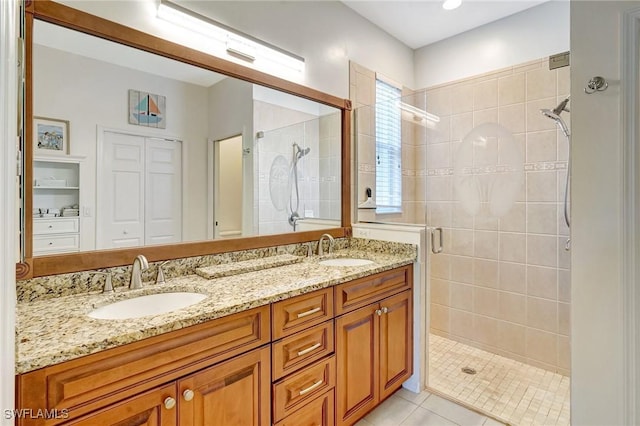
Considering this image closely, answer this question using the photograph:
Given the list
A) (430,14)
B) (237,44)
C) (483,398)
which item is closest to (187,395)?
(237,44)

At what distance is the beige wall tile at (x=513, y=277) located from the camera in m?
2.44

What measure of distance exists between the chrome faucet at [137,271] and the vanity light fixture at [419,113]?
7.49 ft

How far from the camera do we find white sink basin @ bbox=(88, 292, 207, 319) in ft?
3.93

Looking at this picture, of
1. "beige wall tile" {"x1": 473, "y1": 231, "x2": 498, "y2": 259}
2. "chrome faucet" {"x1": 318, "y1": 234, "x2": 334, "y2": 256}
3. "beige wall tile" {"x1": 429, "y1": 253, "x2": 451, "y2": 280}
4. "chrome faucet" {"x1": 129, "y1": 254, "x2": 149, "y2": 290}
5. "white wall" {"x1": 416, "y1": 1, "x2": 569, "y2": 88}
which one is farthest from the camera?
"beige wall tile" {"x1": 429, "y1": 253, "x2": 451, "y2": 280}

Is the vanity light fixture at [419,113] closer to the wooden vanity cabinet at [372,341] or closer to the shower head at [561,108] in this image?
the shower head at [561,108]

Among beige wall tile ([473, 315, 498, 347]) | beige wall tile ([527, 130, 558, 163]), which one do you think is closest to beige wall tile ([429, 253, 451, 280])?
beige wall tile ([473, 315, 498, 347])

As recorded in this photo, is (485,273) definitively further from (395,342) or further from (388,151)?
(388,151)

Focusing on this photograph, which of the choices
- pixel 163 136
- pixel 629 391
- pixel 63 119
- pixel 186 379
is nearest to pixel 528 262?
pixel 629 391

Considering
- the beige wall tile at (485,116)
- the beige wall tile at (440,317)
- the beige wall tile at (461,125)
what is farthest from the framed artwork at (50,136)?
the beige wall tile at (440,317)

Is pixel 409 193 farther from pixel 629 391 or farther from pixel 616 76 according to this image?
pixel 629 391

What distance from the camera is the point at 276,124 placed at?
212cm

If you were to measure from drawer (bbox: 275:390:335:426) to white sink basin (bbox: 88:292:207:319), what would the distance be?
63 centimetres

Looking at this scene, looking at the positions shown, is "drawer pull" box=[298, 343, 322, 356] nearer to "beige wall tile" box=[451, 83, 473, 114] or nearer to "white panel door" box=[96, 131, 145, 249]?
"white panel door" box=[96, 131, 145, 249]

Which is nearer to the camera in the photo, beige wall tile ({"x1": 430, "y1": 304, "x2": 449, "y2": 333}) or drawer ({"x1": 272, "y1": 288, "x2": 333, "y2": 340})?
drawer ({"x1": 272, "y1": 288, "x2": 333, "y2": 340})
